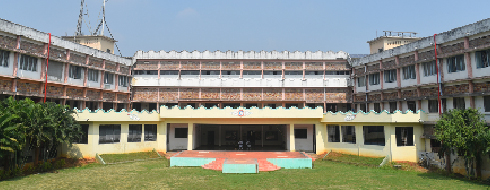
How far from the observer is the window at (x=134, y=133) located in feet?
96.6

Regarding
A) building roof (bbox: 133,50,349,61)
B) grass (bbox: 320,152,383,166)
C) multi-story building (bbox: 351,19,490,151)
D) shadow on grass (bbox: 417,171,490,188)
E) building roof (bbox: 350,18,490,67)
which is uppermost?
A: building roof (bbox: 133,50,349,61)

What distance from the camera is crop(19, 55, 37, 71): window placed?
2770 centimetres

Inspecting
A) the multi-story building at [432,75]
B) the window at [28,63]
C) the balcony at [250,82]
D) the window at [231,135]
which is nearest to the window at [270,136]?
the window at [231,135]

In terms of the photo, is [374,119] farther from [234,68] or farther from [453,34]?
[234,68]

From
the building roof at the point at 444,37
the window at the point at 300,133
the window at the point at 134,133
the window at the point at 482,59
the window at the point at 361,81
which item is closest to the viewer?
the window at the point at 482,59

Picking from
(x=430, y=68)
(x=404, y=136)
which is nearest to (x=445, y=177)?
(x=404, y=136)

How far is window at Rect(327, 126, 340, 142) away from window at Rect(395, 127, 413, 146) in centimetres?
A: 549

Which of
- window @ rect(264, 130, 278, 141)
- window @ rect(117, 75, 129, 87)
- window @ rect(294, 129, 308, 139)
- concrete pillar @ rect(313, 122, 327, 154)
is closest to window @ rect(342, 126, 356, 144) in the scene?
concrete pillar @ rect(313, 122, 327, 154)

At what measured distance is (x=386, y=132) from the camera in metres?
26.4

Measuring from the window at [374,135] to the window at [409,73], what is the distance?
27.9 feet

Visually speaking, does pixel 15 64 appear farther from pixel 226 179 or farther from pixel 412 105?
pixel 412 105

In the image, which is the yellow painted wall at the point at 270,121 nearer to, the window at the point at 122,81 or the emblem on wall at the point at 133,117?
the emblem on wall at the point at 133,117

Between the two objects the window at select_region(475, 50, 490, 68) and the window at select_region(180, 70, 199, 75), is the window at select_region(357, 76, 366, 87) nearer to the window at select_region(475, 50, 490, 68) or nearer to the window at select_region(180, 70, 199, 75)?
the window at select_region(475, 50, 490, 68)

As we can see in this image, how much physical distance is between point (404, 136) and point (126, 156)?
83.7ft
